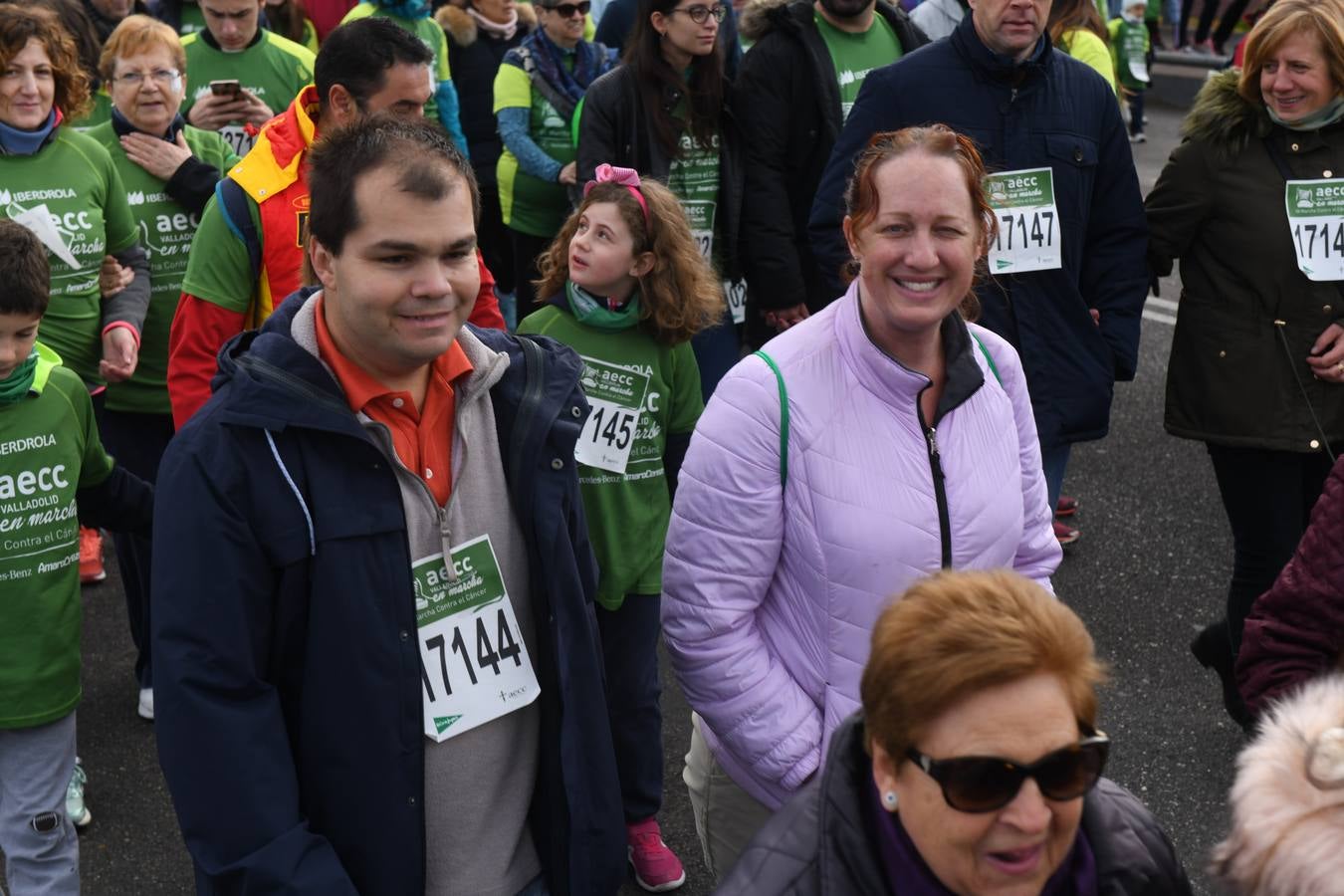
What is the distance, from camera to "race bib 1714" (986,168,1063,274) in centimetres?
438

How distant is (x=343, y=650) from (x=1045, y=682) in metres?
1.04

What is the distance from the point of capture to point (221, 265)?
396 centimetres

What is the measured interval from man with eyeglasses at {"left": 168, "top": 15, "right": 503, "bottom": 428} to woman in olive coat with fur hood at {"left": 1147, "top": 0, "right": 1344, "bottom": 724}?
86.9 inches

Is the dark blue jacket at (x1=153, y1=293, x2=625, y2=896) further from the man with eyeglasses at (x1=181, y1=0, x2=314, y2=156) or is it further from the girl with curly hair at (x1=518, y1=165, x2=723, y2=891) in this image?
the man with eyeglasses at (x1=181, y1=0, x2=314, y2=156)

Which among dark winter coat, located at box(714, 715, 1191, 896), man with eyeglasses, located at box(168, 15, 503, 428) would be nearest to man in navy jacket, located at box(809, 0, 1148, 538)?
man with eyeglasses, located at box(168, 15, 503, 428)

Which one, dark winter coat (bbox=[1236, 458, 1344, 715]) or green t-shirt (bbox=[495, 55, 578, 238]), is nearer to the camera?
dark winter coat (bbox=[1236, 458, 1344, 715])

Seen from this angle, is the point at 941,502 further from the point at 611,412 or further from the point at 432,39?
the point at 432,39

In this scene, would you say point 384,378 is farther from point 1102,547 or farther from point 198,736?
point 1102,547

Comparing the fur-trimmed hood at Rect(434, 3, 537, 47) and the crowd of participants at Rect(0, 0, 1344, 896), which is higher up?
the fur-trimmed hood at Rect(434, 3, 537, 47)

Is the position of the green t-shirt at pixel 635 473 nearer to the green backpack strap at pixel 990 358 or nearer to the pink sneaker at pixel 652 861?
the pink sneaker at pixel 652 861

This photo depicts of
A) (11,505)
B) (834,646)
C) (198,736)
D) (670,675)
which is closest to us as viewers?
(198,736)

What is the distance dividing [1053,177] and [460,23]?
440 centimetres

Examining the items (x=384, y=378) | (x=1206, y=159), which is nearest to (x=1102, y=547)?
(x=1206, y=159)

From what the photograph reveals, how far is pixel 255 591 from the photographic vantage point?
2344 mm
